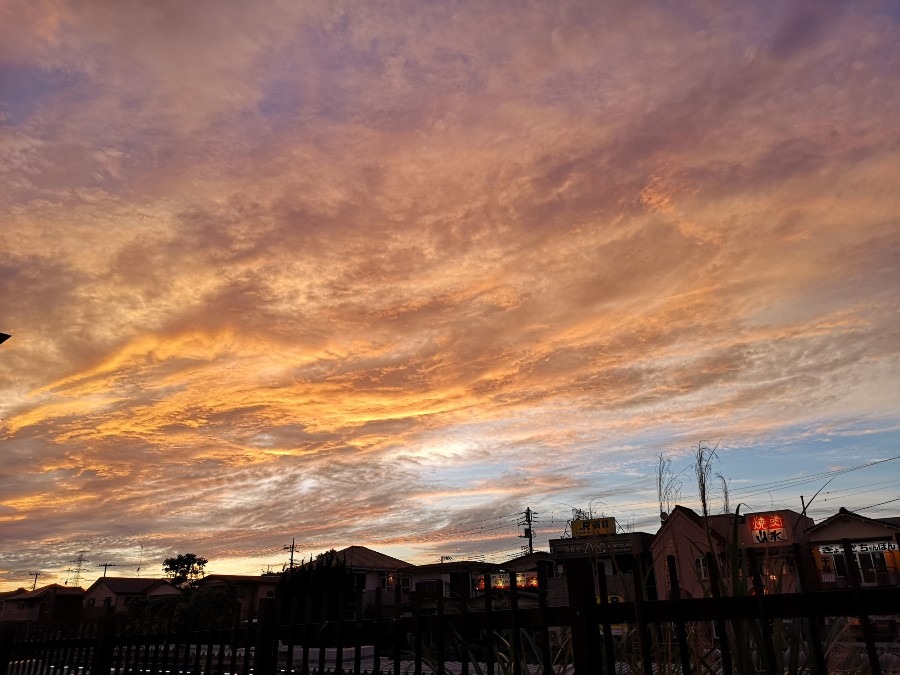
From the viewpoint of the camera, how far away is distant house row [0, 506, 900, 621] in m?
3.30

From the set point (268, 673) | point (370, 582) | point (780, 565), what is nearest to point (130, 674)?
point (268, 673)

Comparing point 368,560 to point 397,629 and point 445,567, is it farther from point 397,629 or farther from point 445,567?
point 397,629

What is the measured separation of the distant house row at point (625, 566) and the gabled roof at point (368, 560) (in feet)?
0.43

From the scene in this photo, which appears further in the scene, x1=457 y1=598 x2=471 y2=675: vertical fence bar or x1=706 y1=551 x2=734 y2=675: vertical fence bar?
x1=457 y1=598 x2=471 y2=675: vertical fence bar

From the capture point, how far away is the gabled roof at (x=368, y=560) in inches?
2280

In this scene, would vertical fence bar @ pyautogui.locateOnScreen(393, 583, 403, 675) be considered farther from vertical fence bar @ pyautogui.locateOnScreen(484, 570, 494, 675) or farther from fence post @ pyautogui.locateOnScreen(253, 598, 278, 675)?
fence post @ pyautogui.locateOnScreen(253, 598, 278, 675)

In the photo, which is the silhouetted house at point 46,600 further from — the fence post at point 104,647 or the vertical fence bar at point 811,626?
the vertical fence bar at point 811,626

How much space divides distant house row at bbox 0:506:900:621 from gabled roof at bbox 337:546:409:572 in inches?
5.2

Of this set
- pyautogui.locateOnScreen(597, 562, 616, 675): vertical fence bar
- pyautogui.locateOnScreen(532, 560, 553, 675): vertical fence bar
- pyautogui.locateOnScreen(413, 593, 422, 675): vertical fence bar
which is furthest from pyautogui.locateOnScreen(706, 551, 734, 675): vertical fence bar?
pyautogui.locateOnScreen(413, 593, 422, 675): vertical fence bar

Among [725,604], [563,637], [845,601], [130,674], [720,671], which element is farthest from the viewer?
[130,674]

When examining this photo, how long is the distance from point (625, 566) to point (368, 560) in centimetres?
5600

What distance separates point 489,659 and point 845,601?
1723 mm

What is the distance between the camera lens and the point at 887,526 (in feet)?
108

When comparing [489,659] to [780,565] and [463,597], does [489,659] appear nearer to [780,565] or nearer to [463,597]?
[463,597]
